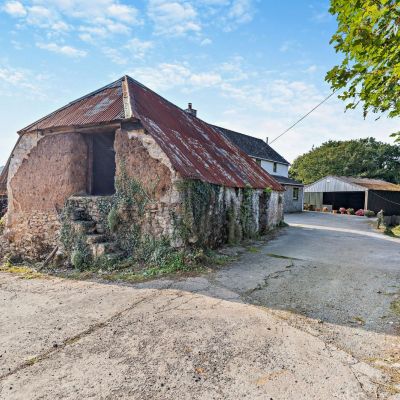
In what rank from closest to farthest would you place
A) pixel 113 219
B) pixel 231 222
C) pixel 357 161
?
pixel 113 219
pixel 231 222
pixel 357 161

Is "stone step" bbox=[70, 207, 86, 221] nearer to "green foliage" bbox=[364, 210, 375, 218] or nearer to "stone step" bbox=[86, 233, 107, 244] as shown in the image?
"stone step" bbox=[86, 233, 107, 244]

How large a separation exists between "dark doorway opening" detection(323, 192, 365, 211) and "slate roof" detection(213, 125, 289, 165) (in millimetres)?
7200

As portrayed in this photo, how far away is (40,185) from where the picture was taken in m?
9.56

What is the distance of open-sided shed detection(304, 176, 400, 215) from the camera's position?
2855cm

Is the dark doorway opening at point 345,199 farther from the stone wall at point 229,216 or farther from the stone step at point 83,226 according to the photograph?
the stone step at point 83,226

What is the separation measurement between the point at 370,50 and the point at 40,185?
31.2 feet

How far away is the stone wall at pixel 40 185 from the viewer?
9227 millimetres

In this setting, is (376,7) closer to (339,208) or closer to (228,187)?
(228,187)

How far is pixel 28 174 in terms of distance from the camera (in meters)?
9.74

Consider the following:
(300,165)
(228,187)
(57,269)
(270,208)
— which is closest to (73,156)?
(57,269)

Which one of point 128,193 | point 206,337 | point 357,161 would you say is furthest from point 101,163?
point 357,161

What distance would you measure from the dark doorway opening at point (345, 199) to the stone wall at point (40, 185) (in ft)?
98.3

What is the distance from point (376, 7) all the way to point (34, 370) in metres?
5.60

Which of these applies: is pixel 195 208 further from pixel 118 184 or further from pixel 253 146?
pixel 253 146
